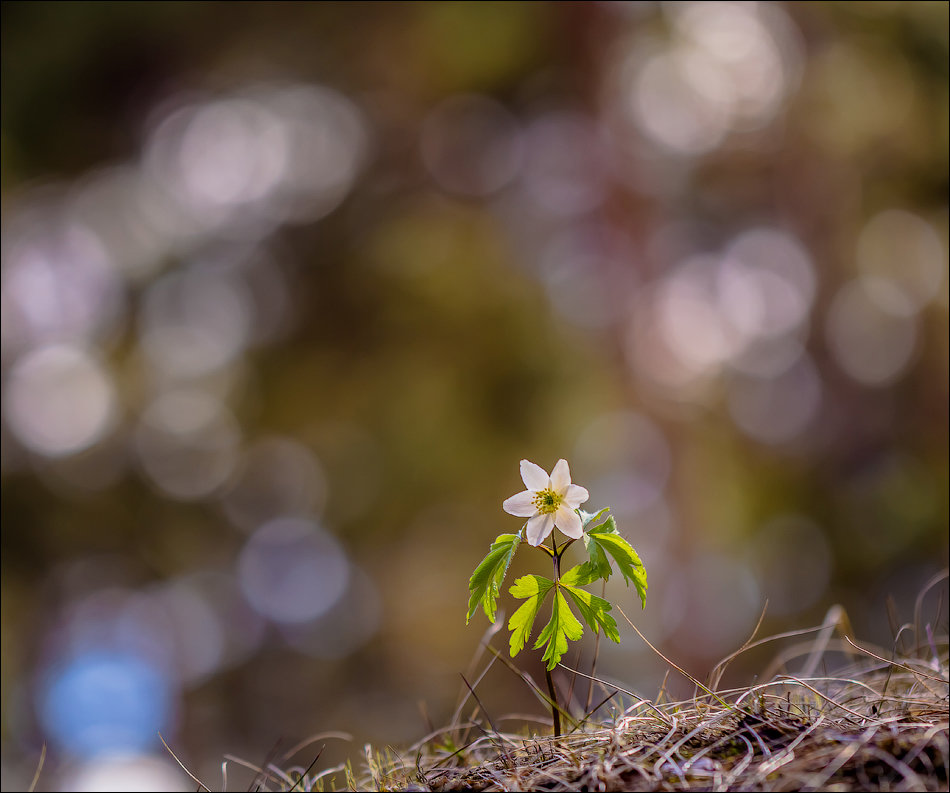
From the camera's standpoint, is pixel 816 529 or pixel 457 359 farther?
pixel 816 529

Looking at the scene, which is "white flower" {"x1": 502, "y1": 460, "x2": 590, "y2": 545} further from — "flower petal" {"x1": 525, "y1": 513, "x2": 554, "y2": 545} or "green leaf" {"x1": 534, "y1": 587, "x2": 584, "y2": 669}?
"green leaf" {"x1": 534, "y1": 587, "x2": 584, "y2": 669}

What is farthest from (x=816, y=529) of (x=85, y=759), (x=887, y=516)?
(x=85, y=759)

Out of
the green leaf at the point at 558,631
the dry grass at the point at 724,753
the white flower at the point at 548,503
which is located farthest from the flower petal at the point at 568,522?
the dry grass at the point at 724,753

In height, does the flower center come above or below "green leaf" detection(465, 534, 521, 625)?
above

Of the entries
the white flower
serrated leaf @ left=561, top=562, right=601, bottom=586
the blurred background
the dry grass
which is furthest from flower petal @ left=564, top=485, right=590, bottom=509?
the blurred background

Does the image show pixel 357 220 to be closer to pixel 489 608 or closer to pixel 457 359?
pixel 457 359

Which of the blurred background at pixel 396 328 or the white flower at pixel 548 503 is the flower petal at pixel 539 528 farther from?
the blurred background at pixel 396 328

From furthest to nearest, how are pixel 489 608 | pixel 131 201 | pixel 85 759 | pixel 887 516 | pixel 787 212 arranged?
pixel 787 212, pixel 887 516, pixel 131 201, pixel 85 759, pixel 489 608
